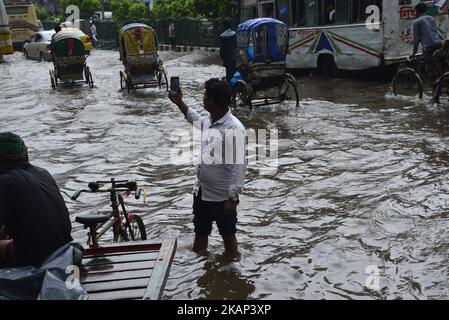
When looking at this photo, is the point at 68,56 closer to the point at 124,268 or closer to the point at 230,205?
the point at 230,205

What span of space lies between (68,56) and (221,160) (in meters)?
12.9

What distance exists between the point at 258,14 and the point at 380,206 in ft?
42.5

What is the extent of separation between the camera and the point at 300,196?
272 inches

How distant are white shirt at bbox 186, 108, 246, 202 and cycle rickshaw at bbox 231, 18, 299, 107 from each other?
7.07 m

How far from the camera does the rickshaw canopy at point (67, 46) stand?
53.5 feet

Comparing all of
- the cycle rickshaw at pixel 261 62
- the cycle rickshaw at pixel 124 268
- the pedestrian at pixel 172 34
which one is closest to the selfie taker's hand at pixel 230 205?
the cycle rickshaw at pixel 124 268

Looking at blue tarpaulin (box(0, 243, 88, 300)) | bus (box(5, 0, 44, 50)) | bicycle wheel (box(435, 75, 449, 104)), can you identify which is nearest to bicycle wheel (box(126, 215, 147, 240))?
blue tarpaulin (box(0, 243, 88, 300))

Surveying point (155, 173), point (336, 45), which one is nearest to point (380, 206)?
point (155, 173)

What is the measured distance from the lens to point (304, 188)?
23.6ft

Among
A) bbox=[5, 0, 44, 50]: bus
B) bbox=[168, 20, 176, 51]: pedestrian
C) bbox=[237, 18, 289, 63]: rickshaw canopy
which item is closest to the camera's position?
bbox=[237, 18, 289, 63]: rickshaw canopy

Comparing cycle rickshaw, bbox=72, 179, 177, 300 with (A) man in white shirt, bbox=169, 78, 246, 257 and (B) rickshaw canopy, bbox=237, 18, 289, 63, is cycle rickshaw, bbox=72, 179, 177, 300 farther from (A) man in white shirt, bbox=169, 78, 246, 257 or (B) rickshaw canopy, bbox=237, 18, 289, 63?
(B) rickshaw canopy, bbox=237, 18, 289, 63

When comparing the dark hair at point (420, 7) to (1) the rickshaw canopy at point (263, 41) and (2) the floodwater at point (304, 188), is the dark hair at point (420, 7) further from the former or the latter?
(1) the rickshaw canopy at point (263, 41)

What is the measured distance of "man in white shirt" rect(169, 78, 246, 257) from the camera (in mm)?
4645
